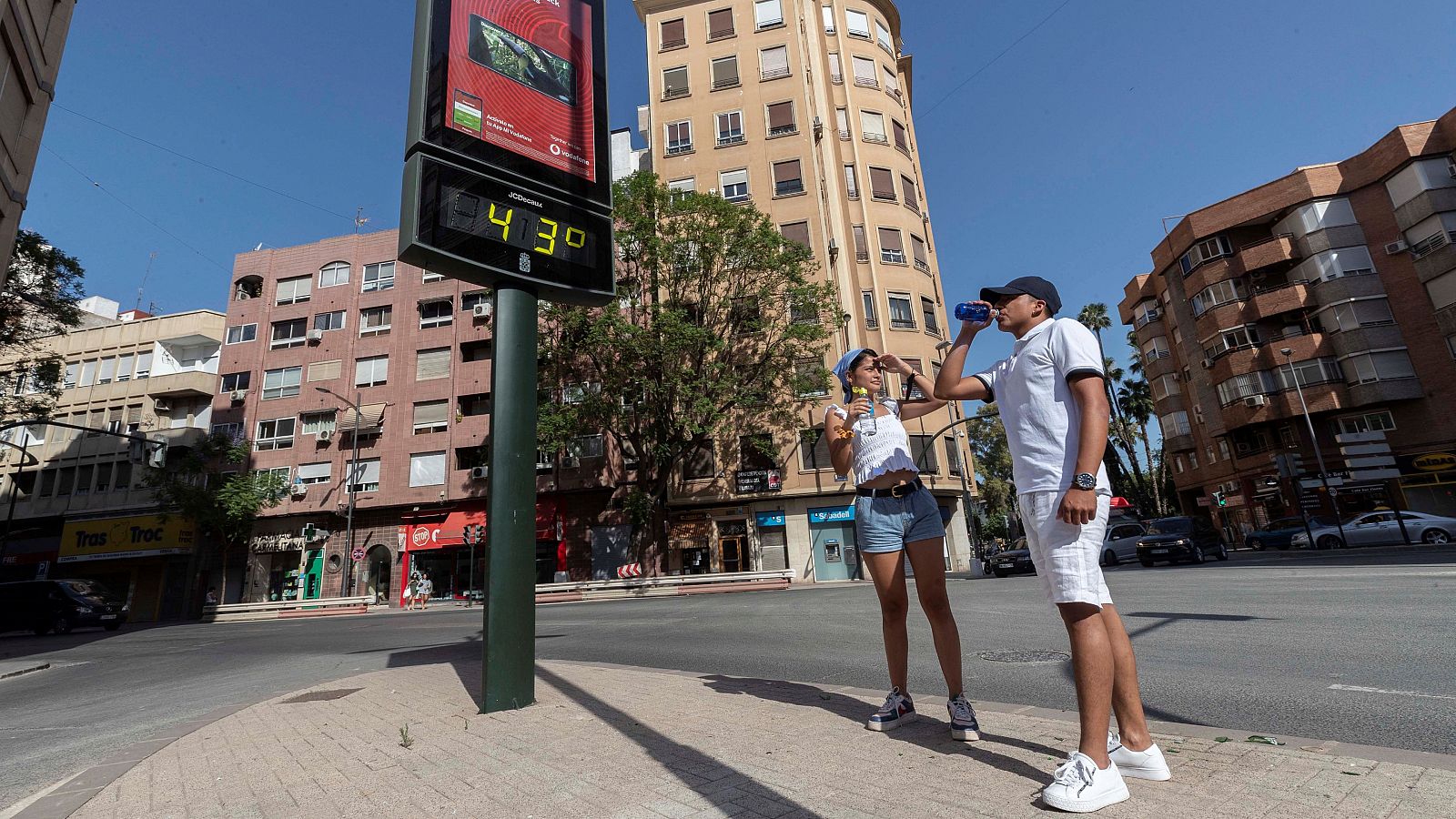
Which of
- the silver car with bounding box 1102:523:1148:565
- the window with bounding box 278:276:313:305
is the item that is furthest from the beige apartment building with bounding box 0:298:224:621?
the silver car with bounding box 1102:523:1148:565

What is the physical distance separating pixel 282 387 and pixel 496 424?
37.9 metres

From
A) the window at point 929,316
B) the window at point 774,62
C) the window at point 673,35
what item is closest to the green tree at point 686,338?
the window at point 929,316

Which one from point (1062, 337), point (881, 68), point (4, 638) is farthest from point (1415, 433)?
point (4, 638)

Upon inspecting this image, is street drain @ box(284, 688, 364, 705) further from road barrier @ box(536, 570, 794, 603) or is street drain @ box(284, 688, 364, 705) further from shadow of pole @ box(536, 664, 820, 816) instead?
road barrier @ box(536, 570, 794, 603)

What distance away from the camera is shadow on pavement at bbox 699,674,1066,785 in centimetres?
264

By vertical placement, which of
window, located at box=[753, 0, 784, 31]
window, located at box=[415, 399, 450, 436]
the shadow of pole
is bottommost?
the shadow of pole

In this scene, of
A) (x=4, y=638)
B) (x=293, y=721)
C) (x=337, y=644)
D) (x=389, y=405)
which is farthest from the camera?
(x=389, y=405)

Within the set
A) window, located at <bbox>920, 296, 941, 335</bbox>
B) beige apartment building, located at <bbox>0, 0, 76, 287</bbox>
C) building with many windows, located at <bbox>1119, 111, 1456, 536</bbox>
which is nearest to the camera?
beige apartment building, located at <bbox>0, 0, 76, 287</bbox>

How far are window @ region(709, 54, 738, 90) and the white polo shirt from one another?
120 feet

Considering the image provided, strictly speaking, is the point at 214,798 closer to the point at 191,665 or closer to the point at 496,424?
the point at 496,424

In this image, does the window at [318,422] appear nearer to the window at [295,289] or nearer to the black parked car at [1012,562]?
the window at [295,289]

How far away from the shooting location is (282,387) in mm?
35688

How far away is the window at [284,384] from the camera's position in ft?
117

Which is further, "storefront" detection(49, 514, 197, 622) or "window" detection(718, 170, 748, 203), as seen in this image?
"storefront" detection(49, 514, 197, 622)
